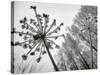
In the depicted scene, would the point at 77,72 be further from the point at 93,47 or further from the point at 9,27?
the point at 9,27

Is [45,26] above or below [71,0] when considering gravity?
below

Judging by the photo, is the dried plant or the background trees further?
the background trees

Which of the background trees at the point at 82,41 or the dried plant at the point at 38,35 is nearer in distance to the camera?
the dried plant at the point at 38,35

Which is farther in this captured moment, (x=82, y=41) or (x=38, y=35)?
(x=82, y=41)

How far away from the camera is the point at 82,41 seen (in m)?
4.53

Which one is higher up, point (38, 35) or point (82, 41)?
point (38, 35)

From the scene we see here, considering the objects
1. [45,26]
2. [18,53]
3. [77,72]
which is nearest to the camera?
[18,53]

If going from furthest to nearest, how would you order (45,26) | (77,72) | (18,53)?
1. (77,72)
2. (45,26)
3. (18,53)

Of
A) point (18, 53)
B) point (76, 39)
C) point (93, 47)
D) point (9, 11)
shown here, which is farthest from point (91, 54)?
point (9, 11)

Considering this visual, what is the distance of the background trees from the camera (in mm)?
4383

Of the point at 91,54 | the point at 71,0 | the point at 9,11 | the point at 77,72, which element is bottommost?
the point at 77,72

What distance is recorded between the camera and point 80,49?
14.7ft

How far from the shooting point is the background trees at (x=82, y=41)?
438cm

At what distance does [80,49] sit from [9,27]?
1.53m
